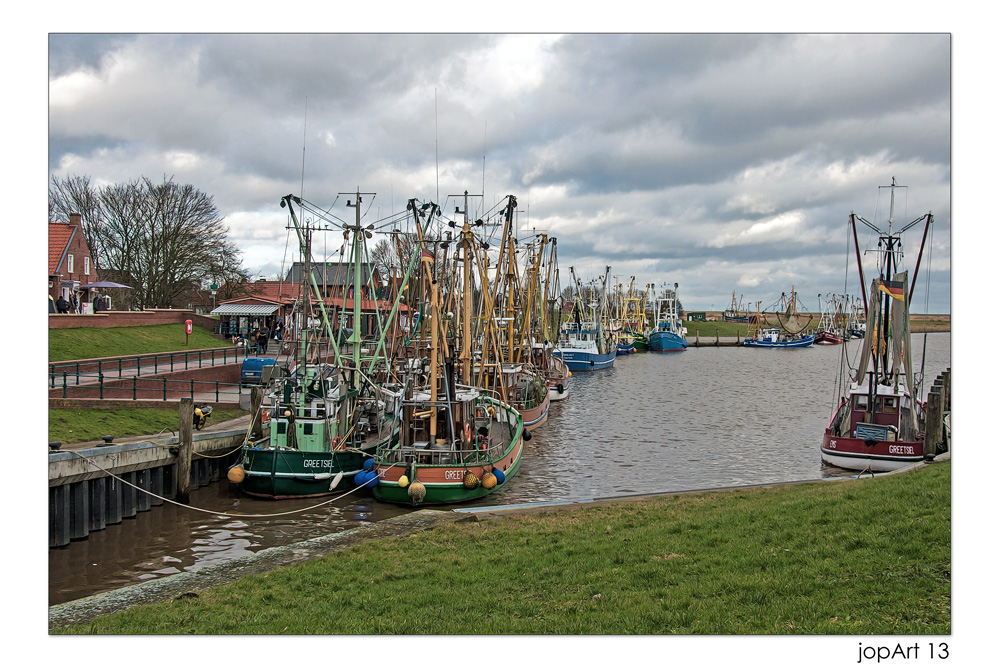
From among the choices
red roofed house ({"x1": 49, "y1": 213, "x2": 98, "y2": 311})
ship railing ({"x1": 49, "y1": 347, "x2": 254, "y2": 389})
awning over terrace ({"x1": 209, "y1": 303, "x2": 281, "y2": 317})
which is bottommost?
ship railing ({"x1": 49, "y1": 347, "x2": 254, "y2": 389})

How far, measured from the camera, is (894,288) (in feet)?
94.3

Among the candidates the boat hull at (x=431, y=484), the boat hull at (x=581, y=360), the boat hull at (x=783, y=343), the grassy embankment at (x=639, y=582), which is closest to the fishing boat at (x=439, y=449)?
the boat hull at (x=431, y=484)

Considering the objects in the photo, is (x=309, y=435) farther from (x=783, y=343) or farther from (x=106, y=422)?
(x=783, y=343)

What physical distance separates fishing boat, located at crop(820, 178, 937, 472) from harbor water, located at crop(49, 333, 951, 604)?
1141mm

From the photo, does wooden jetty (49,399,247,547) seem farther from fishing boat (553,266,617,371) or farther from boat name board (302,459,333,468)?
fishing boat (553,266,617,371)

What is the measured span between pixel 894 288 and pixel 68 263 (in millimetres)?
53978

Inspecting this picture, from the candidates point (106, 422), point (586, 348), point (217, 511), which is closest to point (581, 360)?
point (586, 348)

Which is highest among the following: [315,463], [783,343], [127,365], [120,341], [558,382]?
[120,341]

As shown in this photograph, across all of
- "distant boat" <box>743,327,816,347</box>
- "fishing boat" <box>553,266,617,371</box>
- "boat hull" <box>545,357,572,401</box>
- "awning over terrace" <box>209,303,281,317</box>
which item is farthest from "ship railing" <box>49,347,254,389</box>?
"distant boat" <box>743,327,816,347</box>

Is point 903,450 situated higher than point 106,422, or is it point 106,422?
point 106,422

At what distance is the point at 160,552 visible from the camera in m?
19.1

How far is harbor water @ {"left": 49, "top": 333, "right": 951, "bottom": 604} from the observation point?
61.4 feet

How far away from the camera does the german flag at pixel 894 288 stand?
2817 cm

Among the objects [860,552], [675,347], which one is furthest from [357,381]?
[675,347]
